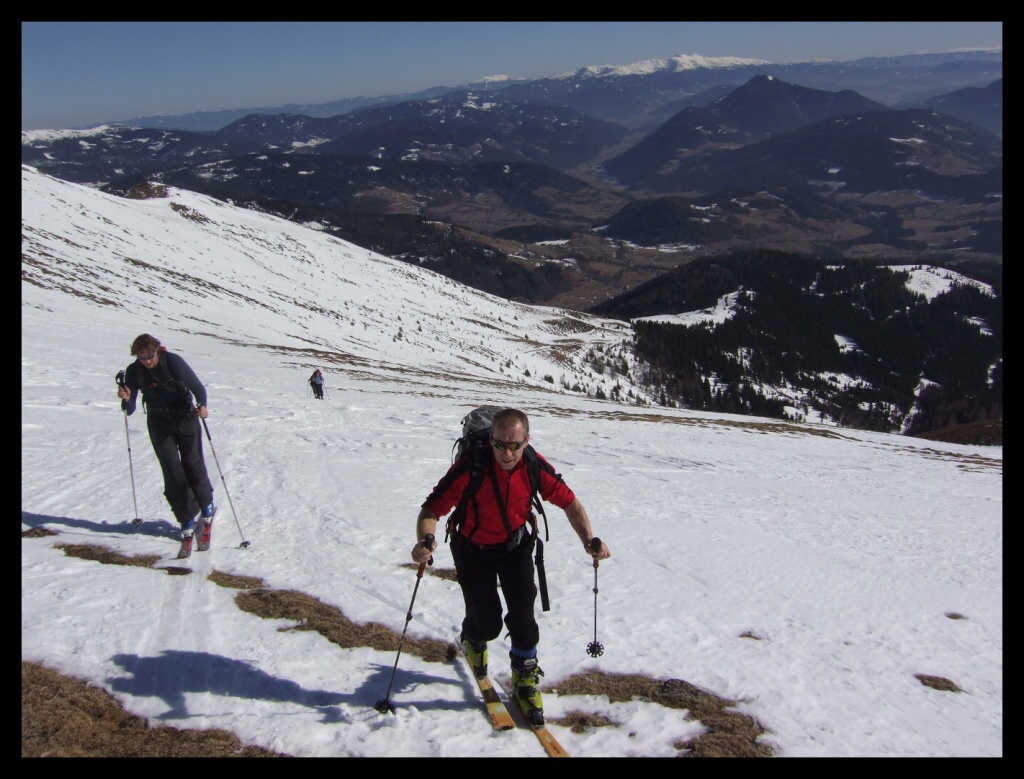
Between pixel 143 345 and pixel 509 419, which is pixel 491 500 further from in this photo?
pixel 143 345

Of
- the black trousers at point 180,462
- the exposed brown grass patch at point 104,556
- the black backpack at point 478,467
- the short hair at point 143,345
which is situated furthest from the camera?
the black trousers at point 180,462

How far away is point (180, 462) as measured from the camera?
8.61 metres

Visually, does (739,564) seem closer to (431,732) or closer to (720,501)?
(720,501)

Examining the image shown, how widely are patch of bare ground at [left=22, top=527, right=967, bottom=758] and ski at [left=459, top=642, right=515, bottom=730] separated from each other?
480 millimetres

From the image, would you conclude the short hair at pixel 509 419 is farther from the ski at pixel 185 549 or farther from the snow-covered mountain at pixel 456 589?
the ski at pixel 185 549

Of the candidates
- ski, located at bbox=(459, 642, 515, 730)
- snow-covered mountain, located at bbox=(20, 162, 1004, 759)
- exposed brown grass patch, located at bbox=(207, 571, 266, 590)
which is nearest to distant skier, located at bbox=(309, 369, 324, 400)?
snow-covered mountain, located at bbox=(20, 162, 1004, 759)

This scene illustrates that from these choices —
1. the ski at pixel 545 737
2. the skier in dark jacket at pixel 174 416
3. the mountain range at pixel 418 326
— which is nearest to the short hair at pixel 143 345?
the skier in dark jacket at pixel 174 416

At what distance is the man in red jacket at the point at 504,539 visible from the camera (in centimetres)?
541

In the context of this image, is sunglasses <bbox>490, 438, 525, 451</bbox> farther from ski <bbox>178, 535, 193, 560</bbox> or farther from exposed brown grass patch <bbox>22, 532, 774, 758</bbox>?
ski <bbox>178, 535, 193, 560</bbox>

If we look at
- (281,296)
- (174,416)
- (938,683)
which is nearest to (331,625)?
(174,416)

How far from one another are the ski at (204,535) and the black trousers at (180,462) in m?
0.19

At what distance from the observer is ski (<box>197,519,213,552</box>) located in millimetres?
8617

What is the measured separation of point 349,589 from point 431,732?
2911mm
